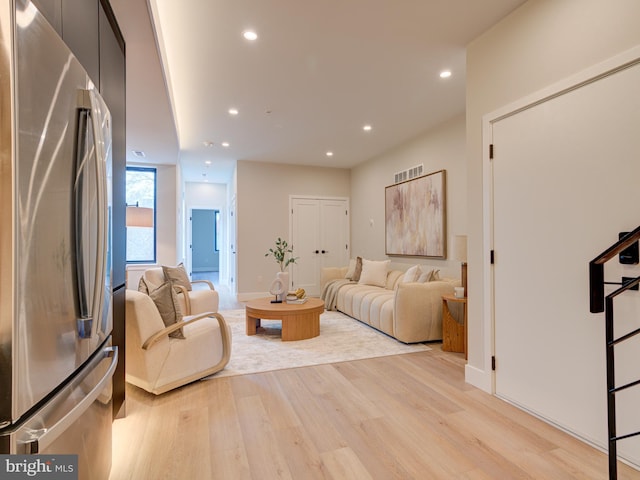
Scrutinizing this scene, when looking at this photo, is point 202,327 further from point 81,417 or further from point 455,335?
point 455,335

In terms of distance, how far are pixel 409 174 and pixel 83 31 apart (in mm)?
4764

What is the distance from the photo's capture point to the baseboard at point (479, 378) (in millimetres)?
2631

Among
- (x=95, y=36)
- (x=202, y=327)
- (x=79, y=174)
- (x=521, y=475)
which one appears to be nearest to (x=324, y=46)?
(x=95, y=36)

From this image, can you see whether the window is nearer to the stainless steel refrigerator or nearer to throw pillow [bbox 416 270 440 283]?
throw pillow [bbox 416 270 440 283]

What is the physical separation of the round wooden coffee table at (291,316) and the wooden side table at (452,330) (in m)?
1.49

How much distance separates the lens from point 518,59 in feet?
7.98

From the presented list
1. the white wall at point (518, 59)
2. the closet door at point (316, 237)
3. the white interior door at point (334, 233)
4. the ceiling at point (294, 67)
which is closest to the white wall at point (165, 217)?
the ceiling at point (294, 67)

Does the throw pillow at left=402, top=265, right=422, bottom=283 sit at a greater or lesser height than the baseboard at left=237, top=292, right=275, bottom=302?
greater

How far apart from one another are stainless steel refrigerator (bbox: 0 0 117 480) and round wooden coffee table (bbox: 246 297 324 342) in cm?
261

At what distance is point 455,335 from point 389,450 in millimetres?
2039

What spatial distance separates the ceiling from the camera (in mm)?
2467

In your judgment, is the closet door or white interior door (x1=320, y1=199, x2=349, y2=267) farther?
white interior door (x1=320, y1=199, x2=349, y2=267)

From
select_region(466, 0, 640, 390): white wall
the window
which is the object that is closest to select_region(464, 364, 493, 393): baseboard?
select_region(466, 0, 640, 390): white wall

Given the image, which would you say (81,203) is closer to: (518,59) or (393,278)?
(518,59)
